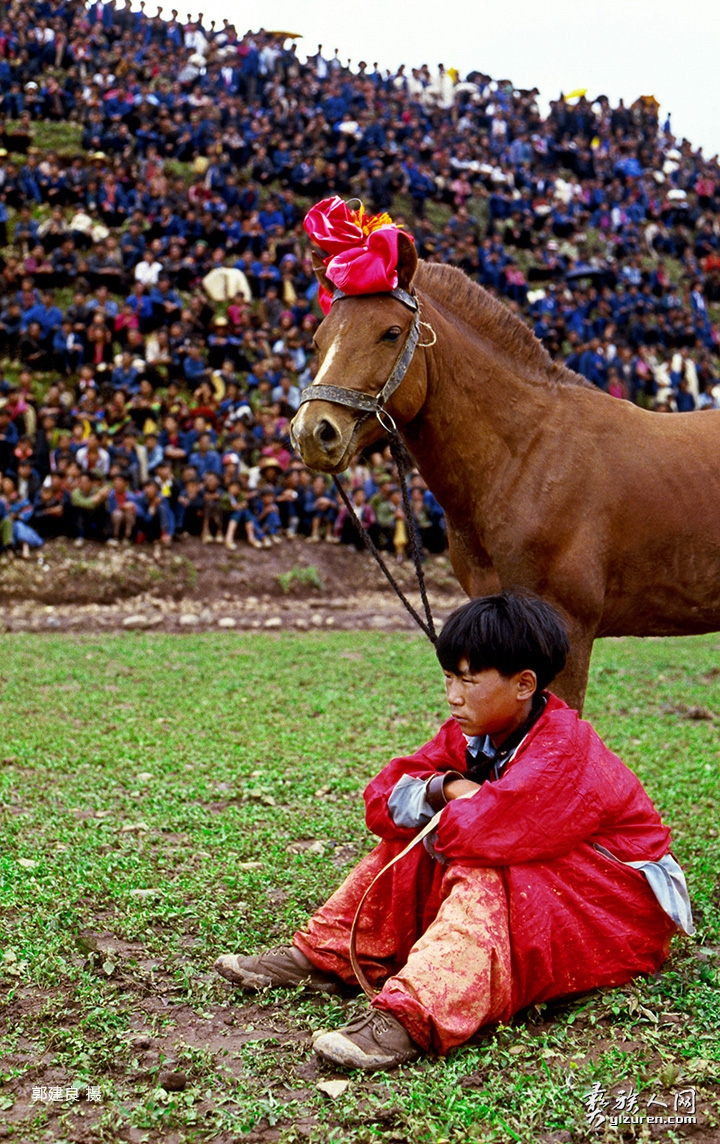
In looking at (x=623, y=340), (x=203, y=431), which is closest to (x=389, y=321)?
(x=203, y=431)

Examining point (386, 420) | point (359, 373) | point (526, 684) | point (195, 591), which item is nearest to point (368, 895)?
point (526, 684)

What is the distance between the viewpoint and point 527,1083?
296 centimetres

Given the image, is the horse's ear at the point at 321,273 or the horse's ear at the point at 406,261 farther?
the horse's ear at the point at 321,273

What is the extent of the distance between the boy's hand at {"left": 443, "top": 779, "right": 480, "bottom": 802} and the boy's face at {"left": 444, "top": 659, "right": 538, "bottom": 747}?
0.17 meters

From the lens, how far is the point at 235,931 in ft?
13.8

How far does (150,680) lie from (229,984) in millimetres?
6692

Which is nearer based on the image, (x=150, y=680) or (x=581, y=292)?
(x=150, y=680)

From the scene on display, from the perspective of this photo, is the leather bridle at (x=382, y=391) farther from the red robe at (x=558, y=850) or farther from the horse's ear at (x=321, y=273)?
A: the red robe at (x=558, y=850)

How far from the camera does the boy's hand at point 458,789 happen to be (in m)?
3.47

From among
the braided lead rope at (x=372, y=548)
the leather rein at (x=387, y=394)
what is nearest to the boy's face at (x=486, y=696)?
the leather rein at (x=387, y=394)

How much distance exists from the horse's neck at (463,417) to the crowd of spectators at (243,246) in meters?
11.9

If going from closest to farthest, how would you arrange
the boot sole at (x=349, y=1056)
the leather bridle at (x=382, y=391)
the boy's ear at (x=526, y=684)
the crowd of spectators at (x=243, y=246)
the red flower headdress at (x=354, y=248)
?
the boot sole at (x=349, y=1056) → the boy's ear at (x=526, y=684) → the leather bridle at (x=382, y=391) → the red flower headdress at (x=354, y=248) → the crowd of spectators at (x=243, y=246)

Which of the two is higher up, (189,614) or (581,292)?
(581,292)

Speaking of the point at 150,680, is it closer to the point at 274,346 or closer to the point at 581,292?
the point at 274,346
